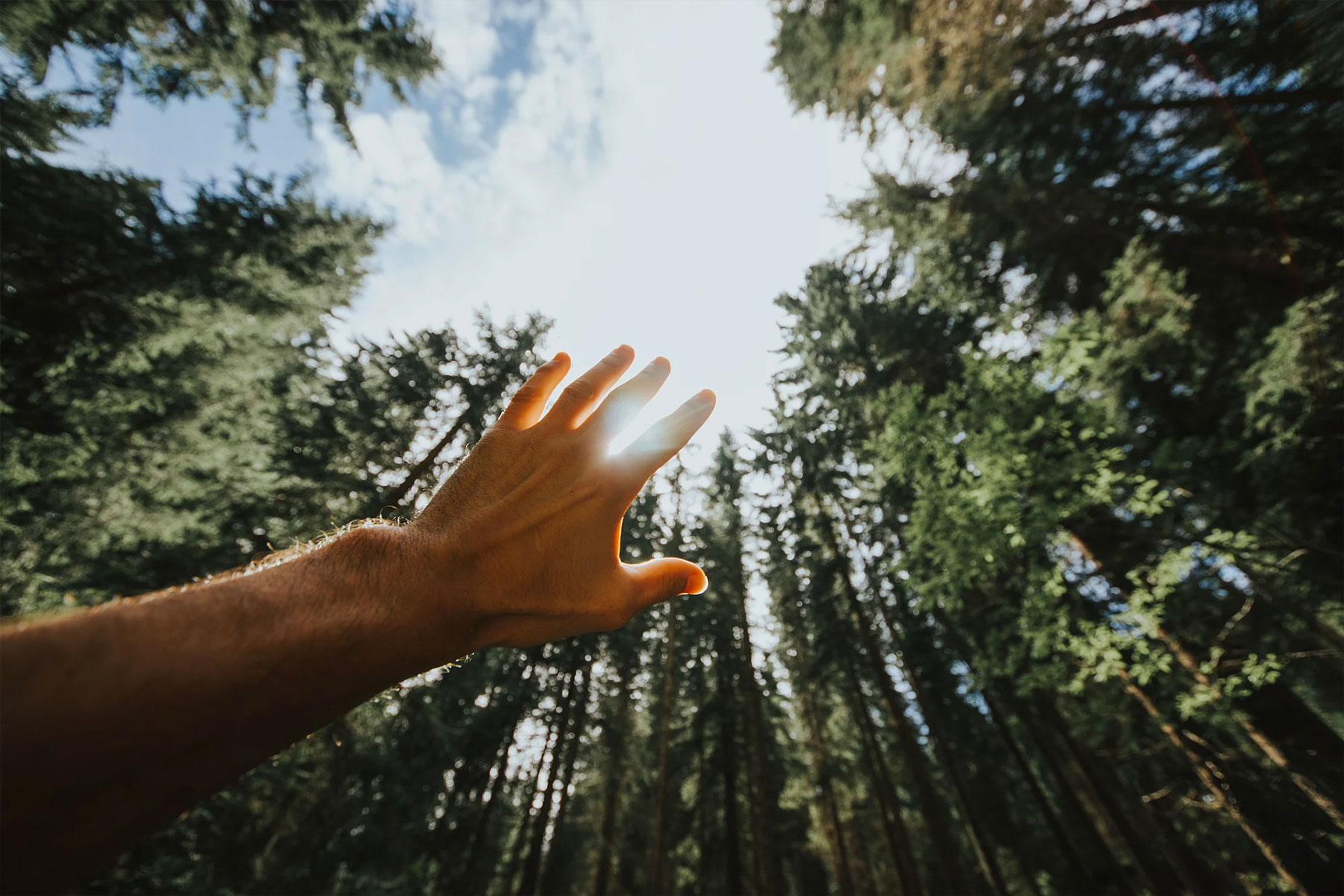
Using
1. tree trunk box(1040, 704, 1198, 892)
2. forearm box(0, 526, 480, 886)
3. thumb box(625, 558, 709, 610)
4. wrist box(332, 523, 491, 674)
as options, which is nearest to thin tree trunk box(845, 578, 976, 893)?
tree trunk box(1040, 704, 1198, 892)

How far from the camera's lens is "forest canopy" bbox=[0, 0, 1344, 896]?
324 inches

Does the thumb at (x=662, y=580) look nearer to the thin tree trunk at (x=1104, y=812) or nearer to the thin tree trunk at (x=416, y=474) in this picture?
the thin tree trunk at (x=416, y=474)

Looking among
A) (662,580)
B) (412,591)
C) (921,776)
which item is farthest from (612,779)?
(412,591)

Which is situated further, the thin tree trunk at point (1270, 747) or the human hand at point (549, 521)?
the thin tree trunk at point (1270, 747)

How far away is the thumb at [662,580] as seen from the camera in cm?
230

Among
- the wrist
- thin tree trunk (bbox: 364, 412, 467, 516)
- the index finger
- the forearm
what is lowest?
the forearm

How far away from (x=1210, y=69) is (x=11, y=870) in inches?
640

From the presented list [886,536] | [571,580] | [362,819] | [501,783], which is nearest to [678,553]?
[886,536]

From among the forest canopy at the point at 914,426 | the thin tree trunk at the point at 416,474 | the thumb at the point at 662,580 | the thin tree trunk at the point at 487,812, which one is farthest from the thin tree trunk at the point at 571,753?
the thumb at the point at 662,580

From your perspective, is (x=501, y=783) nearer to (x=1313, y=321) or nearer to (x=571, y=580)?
(x=571, y=580)

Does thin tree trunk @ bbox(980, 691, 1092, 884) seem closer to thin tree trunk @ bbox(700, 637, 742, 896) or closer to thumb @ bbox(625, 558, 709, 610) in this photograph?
thin tree trunk @ bbox(700, 637, 742, 896)

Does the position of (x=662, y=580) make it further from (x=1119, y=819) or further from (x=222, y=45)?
(x=1119, y=819)

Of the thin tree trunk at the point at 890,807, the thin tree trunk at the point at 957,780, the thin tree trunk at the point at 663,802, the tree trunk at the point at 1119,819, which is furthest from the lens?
the thin tree trunk at the point at 663,802

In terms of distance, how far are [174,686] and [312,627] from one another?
323 millimetres
